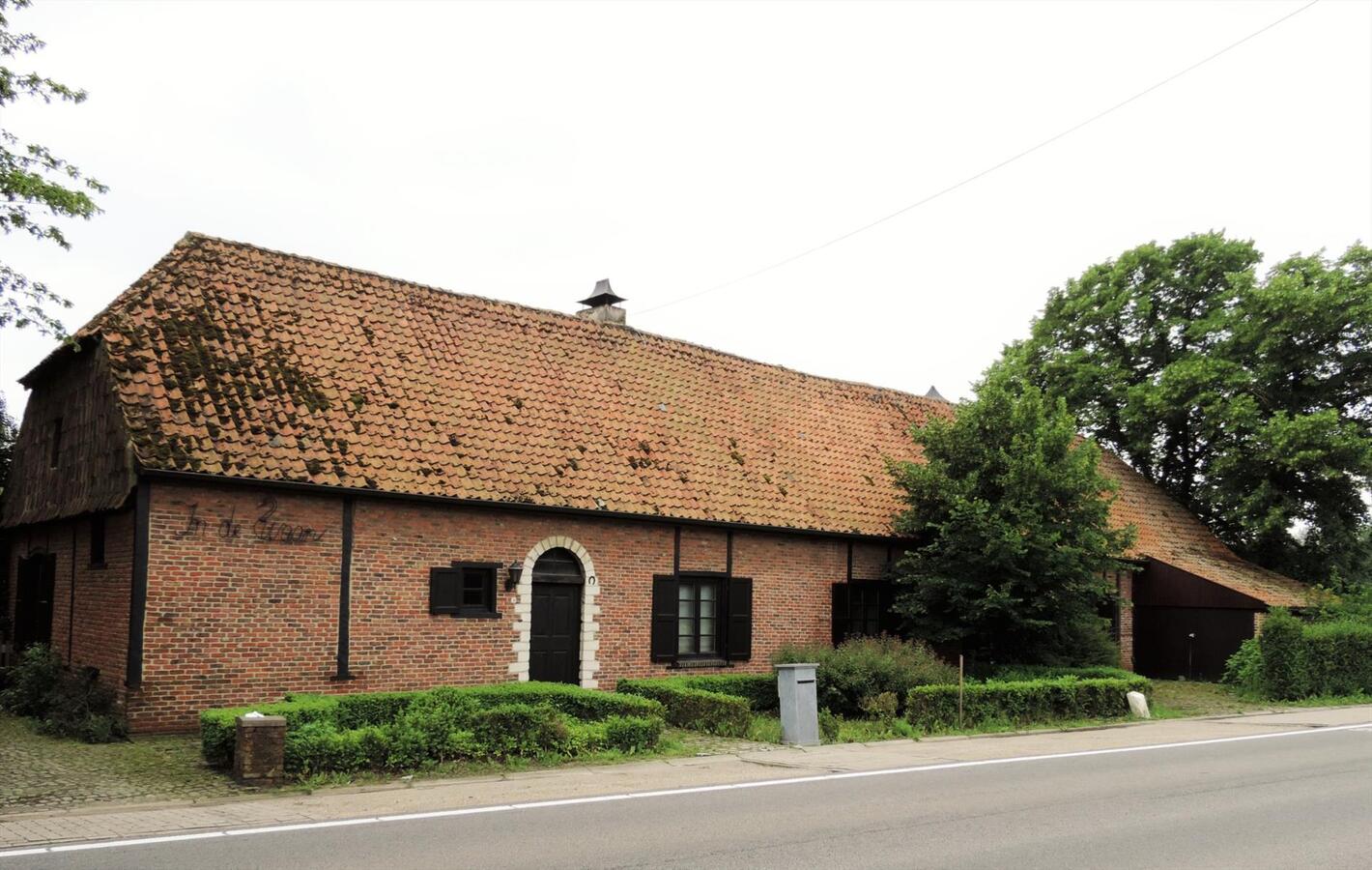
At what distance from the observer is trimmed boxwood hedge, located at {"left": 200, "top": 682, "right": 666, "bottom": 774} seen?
11195 mm

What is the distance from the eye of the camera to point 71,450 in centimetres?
1705

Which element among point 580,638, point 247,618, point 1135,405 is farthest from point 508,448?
point 1135,405

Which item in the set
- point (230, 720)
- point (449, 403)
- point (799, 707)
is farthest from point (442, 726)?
point (449, 403)

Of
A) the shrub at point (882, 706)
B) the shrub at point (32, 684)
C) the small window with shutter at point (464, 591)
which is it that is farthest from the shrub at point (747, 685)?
the shrub at point (32, 684)

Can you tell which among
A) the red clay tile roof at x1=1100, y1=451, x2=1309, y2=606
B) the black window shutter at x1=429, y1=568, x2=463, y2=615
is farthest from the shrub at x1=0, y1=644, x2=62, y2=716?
the red clay tile roof at x1=1100, y1=451, x2=1309, y2=606

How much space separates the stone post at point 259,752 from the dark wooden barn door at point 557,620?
6820mm

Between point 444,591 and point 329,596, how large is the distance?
179 centimetres

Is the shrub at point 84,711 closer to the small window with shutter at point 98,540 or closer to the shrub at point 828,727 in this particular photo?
the small window with shutter at point 98,540

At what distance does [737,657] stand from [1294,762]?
9386 mm

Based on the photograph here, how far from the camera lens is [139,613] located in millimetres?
13711

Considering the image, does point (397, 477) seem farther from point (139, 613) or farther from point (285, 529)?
point (139, 613)

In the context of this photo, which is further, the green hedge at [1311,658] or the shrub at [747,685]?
the green hedge at [1311,658]

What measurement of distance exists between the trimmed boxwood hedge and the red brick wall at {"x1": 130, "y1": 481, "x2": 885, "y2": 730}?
4.87ft

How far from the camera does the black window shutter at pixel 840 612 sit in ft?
70.8
